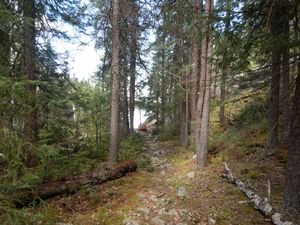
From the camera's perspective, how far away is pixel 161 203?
6926 millimetres

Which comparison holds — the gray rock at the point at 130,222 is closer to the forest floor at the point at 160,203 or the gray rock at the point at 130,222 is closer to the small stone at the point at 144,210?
the forest floor at the point at 160,203

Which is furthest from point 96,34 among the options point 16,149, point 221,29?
point 16,149

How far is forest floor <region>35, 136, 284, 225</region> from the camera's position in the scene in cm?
602

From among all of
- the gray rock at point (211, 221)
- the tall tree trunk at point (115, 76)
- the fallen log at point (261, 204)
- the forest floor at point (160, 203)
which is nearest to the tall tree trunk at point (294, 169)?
the fallen log at point (261, 204)

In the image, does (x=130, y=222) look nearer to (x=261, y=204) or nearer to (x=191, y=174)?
(x=261, y=204)

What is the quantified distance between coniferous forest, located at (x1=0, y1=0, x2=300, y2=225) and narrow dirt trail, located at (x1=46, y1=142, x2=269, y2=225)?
0.03 meters

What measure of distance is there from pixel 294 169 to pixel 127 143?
8.32 meters

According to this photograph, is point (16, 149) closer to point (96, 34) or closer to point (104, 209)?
point (104, 209)

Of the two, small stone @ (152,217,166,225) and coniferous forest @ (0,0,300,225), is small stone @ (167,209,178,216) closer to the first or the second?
coniferous forest @ (0,0,300,225)

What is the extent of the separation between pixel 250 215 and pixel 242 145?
561 centimetres

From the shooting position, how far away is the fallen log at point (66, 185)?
21.0 ft

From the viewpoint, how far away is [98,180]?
8.49 m

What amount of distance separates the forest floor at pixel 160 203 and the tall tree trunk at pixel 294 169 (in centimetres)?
67

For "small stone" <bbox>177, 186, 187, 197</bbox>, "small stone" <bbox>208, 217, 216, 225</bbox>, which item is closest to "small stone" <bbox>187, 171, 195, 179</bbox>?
"small stone" <bbox>177, 186, 187, 197</bbox>
